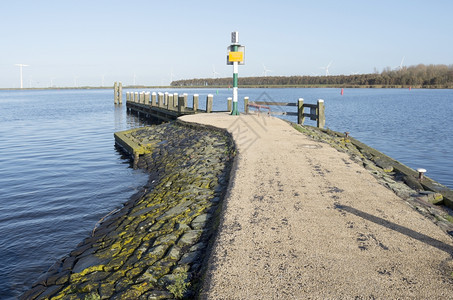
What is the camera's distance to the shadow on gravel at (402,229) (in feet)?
16.3

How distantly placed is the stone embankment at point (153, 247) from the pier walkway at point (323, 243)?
0.47 meters

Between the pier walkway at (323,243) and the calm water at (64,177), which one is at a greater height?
the pier walkway at (323,243)

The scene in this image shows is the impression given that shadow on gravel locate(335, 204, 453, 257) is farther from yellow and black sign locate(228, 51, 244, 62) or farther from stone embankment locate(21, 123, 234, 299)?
yellow and black sign locate(228, 51, 244, 62)

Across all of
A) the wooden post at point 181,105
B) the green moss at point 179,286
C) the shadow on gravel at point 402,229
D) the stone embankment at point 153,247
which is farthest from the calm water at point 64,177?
the shadow on gravel at point 402,229

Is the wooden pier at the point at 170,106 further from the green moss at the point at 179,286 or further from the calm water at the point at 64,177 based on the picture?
the green moss at the point at 179,286

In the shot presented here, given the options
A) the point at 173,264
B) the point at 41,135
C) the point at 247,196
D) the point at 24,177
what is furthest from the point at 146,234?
the point at 41,135

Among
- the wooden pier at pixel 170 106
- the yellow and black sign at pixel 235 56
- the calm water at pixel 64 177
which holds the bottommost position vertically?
the calm water at pixel 64 177

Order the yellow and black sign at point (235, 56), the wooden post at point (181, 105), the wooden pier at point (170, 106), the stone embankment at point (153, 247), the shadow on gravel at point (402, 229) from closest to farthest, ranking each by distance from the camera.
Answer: the stone embankment at point (153, 247), the shadow on gravel at point (402, 229), the yellow and black sign at point (235, 56), the wooden pier at point (170, 106), the wooden post at point (181, 105)

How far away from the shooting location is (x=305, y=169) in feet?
28.7

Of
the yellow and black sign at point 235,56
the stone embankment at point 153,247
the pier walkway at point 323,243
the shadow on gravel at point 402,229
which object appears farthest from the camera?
the yellow and black sign at point 235,56

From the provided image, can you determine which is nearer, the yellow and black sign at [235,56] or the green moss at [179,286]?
the green moss at [179,286]

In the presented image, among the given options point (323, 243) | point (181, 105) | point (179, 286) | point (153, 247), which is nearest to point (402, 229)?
point (323, 243)

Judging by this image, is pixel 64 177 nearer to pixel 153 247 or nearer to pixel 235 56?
pixel 153 247

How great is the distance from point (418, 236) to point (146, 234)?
4.08 m
